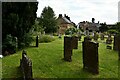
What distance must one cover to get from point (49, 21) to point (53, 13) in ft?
18.3

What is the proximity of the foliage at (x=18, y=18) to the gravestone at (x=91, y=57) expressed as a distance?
9280 mm

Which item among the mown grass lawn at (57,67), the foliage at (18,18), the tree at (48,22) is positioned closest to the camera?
the mown grass lawn at (57,67)

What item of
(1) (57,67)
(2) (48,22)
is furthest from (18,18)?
(2) (48,22)

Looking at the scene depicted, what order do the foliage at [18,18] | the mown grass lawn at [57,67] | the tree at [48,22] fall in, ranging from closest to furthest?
the mown grass lawn at [57,67]
the foliage at [18,18]
the tree at [48,22]

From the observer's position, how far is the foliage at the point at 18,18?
2402cm

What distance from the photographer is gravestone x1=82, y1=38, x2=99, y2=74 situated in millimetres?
15758

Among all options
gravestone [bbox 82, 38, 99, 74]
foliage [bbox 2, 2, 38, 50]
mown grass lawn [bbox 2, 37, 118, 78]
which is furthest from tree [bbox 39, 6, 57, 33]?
gravestone [bbox 82, 38, 99, 74]

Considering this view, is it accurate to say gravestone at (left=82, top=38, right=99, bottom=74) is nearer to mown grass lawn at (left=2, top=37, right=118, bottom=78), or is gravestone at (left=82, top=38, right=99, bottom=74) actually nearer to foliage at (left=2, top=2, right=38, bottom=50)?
mown grass lawn at (left=2, top=37, right=118, bottom=78)

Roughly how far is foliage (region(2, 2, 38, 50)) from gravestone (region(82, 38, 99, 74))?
9280 mm

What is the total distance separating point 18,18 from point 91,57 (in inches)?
404

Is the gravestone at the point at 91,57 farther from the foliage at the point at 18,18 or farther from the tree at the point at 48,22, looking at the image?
the tree at the point at 48,22

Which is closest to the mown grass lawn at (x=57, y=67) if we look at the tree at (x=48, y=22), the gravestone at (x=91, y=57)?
the gravestone at (x=91, y=57)

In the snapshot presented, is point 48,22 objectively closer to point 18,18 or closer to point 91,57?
point 18,18

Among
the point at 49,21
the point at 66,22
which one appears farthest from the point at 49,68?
the point at 66,22
